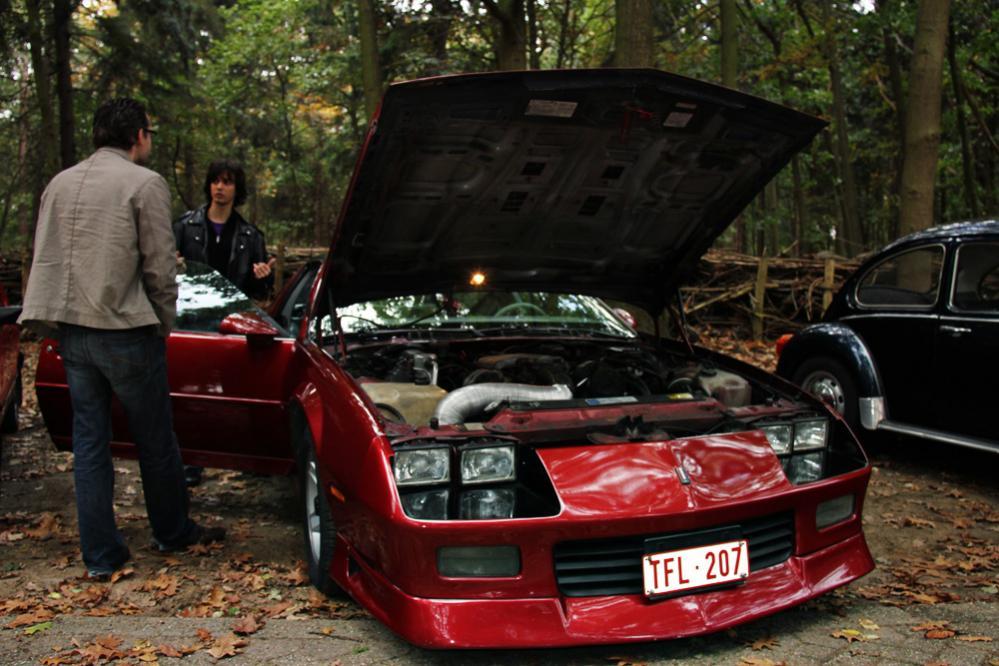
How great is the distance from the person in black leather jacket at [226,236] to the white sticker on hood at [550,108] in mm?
2339

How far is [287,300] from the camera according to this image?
5.41 meters

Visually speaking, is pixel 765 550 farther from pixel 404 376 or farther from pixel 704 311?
pixel 704 311

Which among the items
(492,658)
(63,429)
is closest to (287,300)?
(63,429)

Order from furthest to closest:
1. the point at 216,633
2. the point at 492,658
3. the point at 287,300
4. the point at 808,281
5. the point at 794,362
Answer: the point at 808,281 < the point at 794,362 < the point at 287,300 < the point at 216,633 < the point at 492,658

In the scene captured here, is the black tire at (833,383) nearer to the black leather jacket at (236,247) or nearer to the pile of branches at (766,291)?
the black leather jacket at (236,247)

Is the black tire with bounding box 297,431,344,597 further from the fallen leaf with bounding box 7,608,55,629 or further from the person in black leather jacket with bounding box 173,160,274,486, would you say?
the person in black leather jacket with bounding box 173,160,274,486

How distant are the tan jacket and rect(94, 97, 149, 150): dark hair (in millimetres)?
124

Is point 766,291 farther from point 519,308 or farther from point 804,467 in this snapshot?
point 804,467

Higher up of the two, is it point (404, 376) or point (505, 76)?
point (505, 76)

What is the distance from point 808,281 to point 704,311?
5.10 ft

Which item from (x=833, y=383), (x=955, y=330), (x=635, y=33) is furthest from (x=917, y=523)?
(x=635, y=33)

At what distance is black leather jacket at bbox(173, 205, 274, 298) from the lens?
531 centimetres

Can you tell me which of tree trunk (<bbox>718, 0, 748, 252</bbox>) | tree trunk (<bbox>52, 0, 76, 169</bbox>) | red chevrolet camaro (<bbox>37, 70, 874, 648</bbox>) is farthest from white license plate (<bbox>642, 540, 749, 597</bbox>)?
tree trunk (<bbox>52, 0, 76, 169</bbox>)

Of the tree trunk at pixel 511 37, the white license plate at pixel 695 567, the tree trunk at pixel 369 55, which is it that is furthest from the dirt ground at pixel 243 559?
the tree trunk at pixel 511 37
